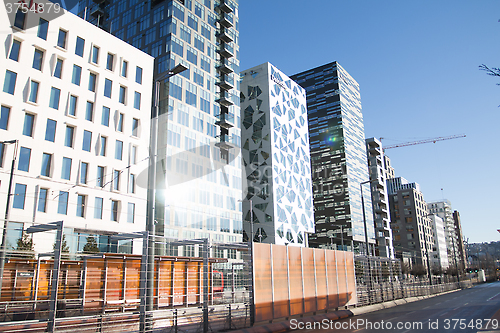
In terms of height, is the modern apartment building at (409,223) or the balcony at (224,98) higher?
the balcony at (224,98)

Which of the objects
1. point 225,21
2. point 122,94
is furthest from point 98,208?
point 225,21

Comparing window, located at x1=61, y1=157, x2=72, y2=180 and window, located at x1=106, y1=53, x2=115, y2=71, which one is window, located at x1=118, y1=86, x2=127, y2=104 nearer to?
window, located at x1=106, y1=53, x2=115, y2=71

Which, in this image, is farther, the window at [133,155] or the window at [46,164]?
the window at [133,155]

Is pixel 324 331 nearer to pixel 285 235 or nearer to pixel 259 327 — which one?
pixel 259 327

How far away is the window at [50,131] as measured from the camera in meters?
43.3

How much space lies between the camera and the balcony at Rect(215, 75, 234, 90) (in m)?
72.0

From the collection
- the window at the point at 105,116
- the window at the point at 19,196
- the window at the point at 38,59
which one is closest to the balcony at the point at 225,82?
the window at the point at 105,116

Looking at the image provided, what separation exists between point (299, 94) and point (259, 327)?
9205 cm

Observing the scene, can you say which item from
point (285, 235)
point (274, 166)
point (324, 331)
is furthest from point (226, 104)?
point (324, 331)

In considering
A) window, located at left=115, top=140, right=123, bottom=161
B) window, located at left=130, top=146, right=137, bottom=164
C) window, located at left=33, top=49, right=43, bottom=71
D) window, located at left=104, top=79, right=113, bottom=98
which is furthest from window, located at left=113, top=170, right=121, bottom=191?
window, located at left=33, top=49, right=43, bottom=71

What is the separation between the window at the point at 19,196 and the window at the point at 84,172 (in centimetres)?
678

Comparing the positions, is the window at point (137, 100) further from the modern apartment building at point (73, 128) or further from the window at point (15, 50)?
the window at point (15, 50)

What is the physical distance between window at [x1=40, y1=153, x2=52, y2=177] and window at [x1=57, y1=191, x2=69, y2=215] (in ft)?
8.53

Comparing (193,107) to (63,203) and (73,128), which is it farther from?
(63,203)
